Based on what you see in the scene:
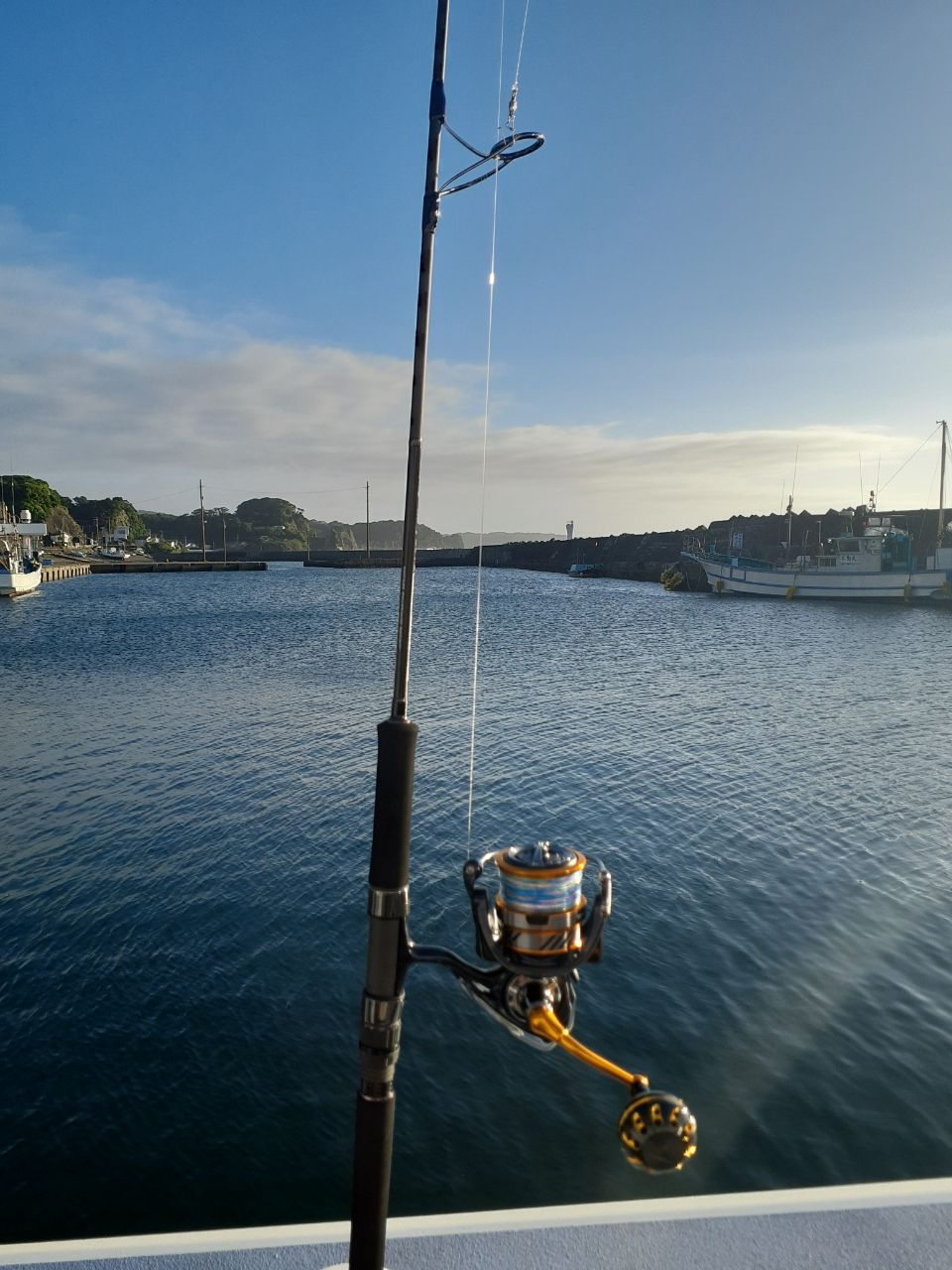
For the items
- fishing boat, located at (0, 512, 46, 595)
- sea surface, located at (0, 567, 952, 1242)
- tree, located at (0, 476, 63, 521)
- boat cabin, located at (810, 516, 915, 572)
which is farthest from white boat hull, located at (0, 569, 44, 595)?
tree, located at (0, 476, 63, 521)

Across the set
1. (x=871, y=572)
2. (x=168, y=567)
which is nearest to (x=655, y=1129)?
(x=871, y=572)

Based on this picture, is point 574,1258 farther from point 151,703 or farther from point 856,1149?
point 151,703

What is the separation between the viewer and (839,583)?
80.7 meters

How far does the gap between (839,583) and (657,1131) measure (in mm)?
84184

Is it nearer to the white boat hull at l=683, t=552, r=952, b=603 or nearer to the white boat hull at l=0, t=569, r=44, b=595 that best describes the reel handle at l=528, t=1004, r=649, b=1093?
the white boat hull at l=683, t=552, r=952, b=603

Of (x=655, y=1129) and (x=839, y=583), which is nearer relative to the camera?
(x=655, y=1129)

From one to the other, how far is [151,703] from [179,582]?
99822 mm

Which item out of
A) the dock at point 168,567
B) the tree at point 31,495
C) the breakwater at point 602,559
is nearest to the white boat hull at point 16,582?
the breakwater at point 602,559

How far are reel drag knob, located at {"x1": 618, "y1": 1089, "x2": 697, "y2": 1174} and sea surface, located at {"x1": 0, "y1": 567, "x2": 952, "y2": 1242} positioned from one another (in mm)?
5304

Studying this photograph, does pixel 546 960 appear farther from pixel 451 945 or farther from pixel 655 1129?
pixel 451 945

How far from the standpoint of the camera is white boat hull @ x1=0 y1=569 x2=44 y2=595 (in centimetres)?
8044

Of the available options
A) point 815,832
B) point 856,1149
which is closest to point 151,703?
point 815,832

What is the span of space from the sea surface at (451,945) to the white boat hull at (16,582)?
58156 millimetres

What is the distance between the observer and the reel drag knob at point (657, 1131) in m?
3.46
